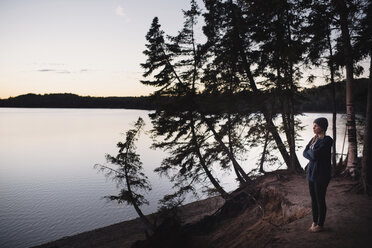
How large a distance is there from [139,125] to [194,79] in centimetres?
574

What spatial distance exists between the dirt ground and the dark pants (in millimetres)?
402

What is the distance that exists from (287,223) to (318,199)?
251cm

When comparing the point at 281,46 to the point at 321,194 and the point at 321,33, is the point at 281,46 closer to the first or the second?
the point at 321,33

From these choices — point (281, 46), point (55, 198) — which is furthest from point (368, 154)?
point (55, 198)

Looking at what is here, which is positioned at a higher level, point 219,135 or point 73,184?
point 219,135

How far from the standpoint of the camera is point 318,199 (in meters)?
4.49

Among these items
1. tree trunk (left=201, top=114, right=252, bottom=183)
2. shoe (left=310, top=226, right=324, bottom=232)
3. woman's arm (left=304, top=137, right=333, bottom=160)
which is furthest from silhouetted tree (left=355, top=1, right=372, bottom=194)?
tree trunk (left=201, top=114, right=252, bottom=183)

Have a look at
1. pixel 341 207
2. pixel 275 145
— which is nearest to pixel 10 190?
pixel 275 145

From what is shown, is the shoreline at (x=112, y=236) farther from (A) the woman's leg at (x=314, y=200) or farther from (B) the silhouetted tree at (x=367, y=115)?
(A) the woman's leg at (x=314, y=200)

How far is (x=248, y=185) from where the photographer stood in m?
12.4

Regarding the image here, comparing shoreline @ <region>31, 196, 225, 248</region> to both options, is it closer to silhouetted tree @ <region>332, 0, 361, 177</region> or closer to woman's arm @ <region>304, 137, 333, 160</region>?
silhouetted tree @ <region>332, 0, 361, 177</region>

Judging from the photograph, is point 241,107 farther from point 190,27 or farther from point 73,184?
Answer: point 73,184

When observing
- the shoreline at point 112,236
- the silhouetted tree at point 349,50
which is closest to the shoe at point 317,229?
the silhouetted tree at point 349,50

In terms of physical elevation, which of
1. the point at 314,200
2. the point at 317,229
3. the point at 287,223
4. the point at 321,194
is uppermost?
the point at 321,194
